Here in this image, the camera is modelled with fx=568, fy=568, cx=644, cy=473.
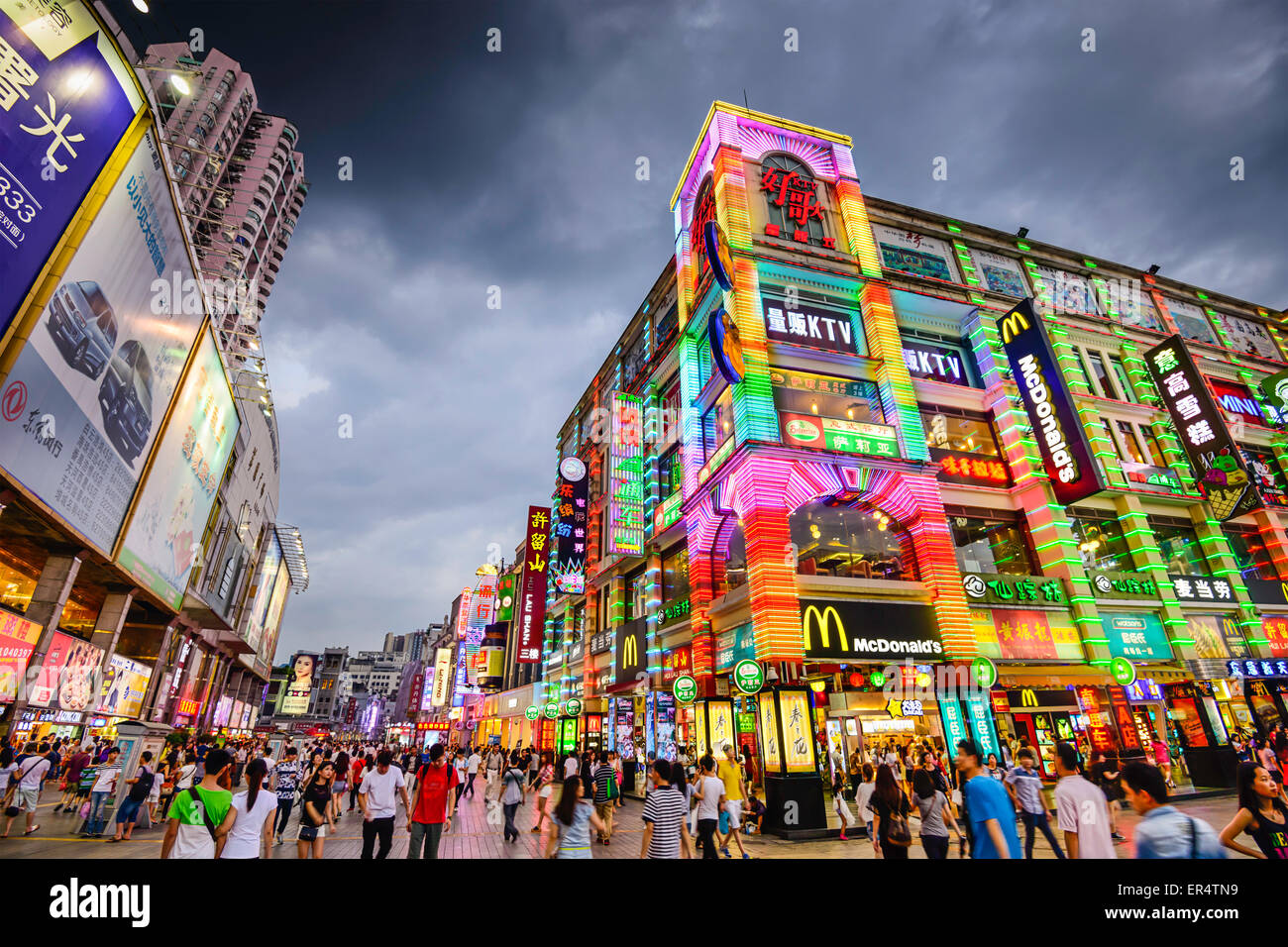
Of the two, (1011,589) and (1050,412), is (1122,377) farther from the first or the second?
(1011,589)

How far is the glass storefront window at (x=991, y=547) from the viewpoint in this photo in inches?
865

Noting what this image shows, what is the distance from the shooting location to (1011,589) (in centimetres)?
2073

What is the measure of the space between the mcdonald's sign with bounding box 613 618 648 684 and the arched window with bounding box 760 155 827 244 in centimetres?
1899

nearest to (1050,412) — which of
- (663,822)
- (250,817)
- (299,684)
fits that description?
(663,822)

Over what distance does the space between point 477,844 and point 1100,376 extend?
31.7m

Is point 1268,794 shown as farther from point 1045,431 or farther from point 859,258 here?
point 859,258

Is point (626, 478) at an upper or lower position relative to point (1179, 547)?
upper

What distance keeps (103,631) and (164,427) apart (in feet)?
31.1

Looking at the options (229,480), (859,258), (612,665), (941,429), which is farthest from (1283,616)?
(229,480)

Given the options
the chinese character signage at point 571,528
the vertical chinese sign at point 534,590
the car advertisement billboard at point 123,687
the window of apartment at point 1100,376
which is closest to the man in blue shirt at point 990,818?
the window of apartment at point 1100,376

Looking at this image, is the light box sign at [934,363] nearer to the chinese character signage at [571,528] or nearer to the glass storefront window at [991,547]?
the glass storefront window at [991,547]

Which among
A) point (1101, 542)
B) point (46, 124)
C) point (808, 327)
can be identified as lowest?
point (1101, 542)

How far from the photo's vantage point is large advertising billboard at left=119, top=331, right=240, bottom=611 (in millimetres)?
23781

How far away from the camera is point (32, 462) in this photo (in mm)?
15164
